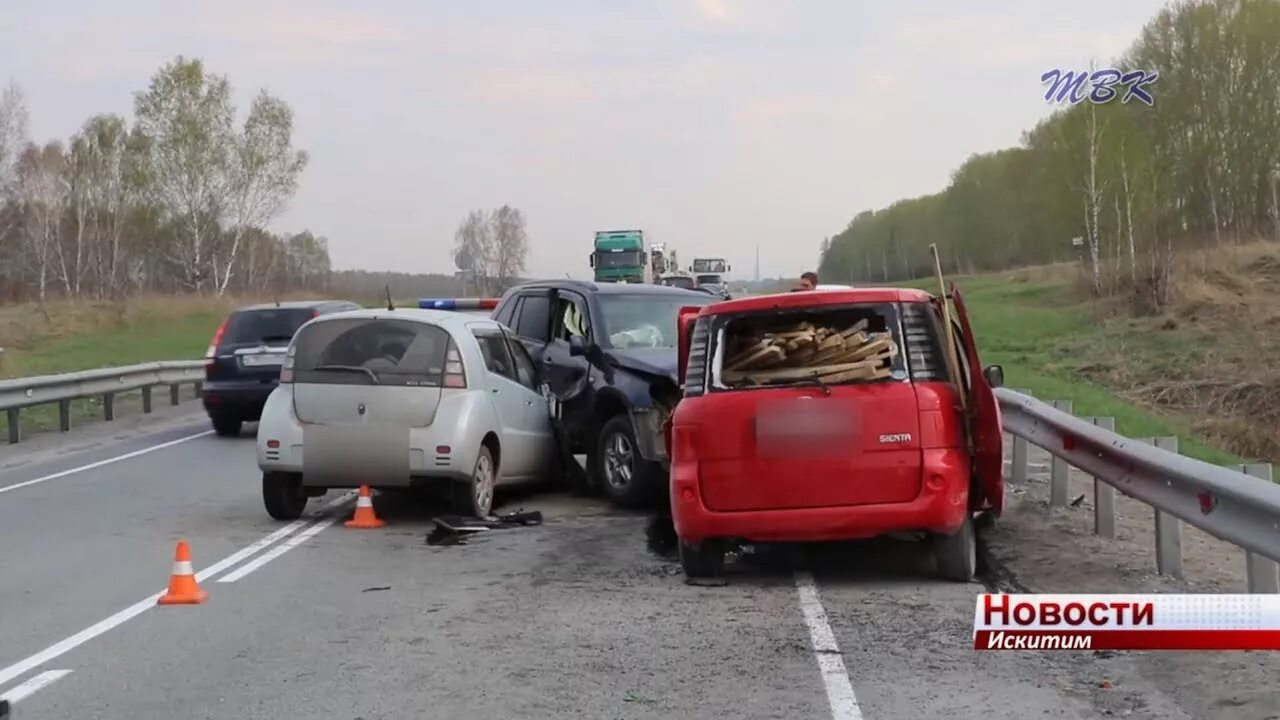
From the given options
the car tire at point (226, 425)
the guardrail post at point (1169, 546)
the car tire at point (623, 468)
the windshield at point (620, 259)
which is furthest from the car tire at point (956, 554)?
the windshield at point (620, 259)

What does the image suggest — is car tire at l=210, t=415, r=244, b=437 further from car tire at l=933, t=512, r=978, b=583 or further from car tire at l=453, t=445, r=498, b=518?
car tire at l=933, t=512, r=978, b=583

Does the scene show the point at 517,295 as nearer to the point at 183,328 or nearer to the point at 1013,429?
the point at 1013,429

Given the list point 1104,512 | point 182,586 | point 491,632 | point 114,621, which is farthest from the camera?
point 1104,512

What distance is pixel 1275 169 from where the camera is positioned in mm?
Answer: 50938

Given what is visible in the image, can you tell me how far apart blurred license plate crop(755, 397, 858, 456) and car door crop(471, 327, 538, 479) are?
13.2 ft

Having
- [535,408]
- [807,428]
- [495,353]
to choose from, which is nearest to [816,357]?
[807,428]

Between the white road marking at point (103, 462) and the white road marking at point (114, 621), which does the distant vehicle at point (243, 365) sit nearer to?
the white road marking at point (103, 462)

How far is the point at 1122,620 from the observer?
3.42 m

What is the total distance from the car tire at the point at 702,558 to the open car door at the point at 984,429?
1.70 m

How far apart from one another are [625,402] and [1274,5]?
4177cm

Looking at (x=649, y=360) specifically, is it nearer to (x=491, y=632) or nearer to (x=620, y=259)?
(x=491, y=632)

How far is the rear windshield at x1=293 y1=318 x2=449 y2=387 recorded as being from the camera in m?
11.0

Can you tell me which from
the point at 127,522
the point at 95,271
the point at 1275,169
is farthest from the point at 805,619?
the point at 95,271

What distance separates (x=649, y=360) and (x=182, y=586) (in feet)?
15.2
